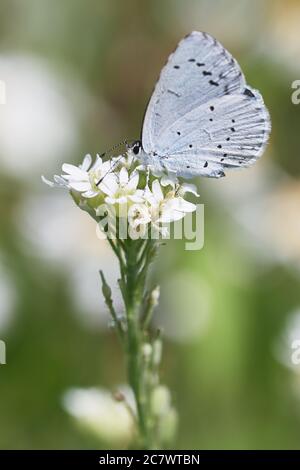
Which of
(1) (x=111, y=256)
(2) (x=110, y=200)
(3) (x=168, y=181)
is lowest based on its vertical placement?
(2) (x=110, y=200)

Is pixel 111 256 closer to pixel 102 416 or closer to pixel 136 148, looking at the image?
pixel 102 416

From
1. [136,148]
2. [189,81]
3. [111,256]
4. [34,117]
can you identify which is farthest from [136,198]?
[34,117]

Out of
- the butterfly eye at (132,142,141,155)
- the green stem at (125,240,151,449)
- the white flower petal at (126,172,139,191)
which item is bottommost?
the green stem at (125,240,151,449)

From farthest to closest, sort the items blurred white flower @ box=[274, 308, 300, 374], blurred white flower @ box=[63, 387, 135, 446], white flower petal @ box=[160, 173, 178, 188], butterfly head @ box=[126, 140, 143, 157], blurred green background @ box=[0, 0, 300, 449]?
blurred green background @ box=[0, 0, 300, 449] → blurred white flower @ box=[274, 308, 300, 374] → blurred white flower @ box=[63, 387, 135, 446] → butterfly head @ box=[126, 140, 143, 157] → white flower petal @ box=[160, 173, 178, 188]

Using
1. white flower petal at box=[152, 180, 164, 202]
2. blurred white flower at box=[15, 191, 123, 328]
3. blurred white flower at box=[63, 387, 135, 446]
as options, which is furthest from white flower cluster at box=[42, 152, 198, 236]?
blurred white flower at box=[15, 191, 123, 328]

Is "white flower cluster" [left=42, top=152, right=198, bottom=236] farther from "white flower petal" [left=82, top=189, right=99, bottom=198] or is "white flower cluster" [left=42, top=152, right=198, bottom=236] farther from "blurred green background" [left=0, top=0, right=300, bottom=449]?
"blurred green background" [left=0, top=0, right=300, bottom=449]

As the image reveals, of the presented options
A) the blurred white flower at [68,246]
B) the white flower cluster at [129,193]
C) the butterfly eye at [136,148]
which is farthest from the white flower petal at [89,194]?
the blurred white flower at [68,246]

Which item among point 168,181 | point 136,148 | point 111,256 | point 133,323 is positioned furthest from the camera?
point 111,256

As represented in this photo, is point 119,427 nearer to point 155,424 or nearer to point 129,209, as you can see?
point 155,424
